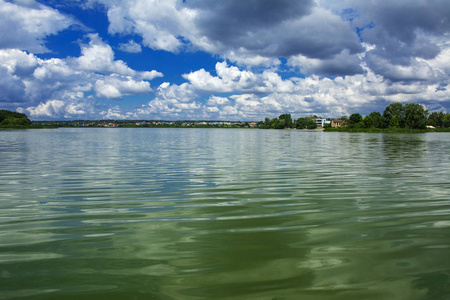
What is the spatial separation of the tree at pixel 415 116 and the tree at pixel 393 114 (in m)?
6.17

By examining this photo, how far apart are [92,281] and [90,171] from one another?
1239 centimetres

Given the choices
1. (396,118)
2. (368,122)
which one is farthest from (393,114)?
(368,122)

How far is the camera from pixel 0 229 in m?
6.66

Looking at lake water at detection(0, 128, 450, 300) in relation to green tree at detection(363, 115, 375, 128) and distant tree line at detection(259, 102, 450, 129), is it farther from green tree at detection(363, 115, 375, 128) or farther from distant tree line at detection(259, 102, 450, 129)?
green tree at detection(363, 115, 375, 128)

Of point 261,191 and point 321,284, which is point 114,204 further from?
point 321,284

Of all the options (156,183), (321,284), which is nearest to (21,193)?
(156,183)

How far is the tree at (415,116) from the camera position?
132 metres

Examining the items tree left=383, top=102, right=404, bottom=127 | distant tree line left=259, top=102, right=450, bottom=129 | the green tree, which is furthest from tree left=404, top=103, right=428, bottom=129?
the green tree

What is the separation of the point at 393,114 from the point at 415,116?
17.3 metres

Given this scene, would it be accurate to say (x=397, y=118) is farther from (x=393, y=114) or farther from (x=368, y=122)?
(x=368, y=122)

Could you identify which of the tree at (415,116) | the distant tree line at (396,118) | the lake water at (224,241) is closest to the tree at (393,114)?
the distant tree line at (396,118)

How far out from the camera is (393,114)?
149 metres

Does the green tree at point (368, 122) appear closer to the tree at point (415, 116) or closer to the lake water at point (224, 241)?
the tree at point (415, 116)

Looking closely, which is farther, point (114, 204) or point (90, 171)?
point (90, 171)
